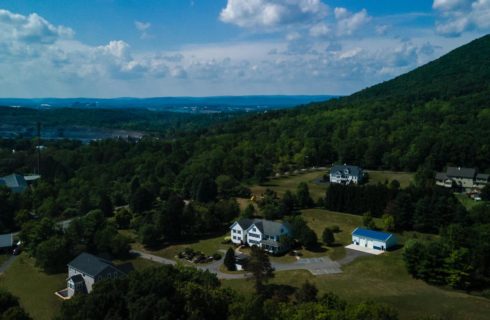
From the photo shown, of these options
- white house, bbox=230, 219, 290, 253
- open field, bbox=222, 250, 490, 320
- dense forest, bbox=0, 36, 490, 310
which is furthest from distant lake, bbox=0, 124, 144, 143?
open field, bbox=222, 250, 490, 320

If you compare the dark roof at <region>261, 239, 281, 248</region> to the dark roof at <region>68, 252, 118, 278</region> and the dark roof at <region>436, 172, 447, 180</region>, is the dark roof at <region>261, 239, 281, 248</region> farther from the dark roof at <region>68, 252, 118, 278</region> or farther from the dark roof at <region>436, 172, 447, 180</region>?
the dark roof at <region>436, 172, 447, 180</region>

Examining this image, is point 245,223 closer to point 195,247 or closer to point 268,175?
point 195,247

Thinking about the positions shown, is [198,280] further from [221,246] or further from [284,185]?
[284,185]

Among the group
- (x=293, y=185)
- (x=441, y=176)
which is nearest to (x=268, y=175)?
(x=293, y=185)

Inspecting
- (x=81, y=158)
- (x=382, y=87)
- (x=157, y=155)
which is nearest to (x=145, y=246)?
(x=157, y=155)

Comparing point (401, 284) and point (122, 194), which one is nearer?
point (401, 284)

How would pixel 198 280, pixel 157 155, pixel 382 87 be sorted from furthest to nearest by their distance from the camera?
pixel 382 87 → pixel 157 155 → pixel 198 280

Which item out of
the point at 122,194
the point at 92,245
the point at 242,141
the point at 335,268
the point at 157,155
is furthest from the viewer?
the point at 242,141
